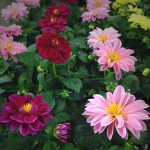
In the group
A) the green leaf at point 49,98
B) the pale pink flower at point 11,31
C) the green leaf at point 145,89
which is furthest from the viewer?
the pale pink flower at point 11,31

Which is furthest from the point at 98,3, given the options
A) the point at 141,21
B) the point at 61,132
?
the point at 61,132

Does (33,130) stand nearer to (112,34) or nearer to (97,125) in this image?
(97,125)

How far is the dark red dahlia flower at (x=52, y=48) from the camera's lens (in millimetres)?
807

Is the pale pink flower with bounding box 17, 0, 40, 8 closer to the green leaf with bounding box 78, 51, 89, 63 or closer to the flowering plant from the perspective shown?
the flowering plant

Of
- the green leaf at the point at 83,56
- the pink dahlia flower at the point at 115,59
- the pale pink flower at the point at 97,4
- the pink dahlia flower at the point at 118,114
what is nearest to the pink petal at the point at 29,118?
the pink dahlia flower at the point at 118,114

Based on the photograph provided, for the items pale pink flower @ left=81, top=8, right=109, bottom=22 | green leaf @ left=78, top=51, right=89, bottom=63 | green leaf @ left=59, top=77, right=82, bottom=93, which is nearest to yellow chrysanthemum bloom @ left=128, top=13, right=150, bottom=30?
pale pink flower @ left=81, top=8, right=109, bottom=22

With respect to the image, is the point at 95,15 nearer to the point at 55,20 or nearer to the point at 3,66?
the point at 55,20

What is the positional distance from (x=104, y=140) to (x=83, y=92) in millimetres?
197

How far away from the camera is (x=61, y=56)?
83cm

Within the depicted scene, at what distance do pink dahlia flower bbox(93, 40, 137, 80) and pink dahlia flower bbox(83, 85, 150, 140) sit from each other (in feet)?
0.47

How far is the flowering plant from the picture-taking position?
2.25ft

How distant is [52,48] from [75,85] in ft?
0.44

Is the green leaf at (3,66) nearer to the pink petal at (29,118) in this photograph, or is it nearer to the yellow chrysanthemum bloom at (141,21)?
the pink petal at (29,118)

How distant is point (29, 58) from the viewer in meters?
0.94
